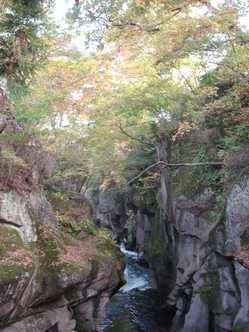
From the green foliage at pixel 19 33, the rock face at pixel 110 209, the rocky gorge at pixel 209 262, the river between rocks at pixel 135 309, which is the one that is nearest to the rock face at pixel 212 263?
the rocky gorge at pixel 209 262

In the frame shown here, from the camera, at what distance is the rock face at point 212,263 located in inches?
561

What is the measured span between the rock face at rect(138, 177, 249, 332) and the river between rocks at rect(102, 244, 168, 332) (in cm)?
117

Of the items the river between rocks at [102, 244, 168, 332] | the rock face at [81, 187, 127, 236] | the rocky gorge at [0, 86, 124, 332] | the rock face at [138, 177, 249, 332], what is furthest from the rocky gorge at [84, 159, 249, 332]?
the rock face at [81, 187, 127, 236]

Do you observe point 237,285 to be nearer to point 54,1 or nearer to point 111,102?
point 111,102

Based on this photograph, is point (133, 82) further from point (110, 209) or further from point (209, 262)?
point (110, 209)

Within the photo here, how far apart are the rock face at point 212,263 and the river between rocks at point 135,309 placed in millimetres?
1175

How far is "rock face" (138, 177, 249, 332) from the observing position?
14.2 metres

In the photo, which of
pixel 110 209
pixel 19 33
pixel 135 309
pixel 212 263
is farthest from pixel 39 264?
pixel 110 209

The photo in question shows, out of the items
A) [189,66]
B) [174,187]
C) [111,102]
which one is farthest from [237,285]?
[189,66]

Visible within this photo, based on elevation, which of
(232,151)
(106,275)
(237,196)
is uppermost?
(232,151)

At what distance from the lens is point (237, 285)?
14.8 meters

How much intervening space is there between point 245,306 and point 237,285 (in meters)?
1.37

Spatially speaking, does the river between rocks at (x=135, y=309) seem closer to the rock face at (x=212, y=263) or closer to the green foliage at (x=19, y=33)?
the rock face at (x=212, y=263)

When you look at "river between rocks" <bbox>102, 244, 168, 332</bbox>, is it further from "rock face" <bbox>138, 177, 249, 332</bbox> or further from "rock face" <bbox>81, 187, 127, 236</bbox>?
"rock face" <bbox>81, 187, 127, 236</bbox>
